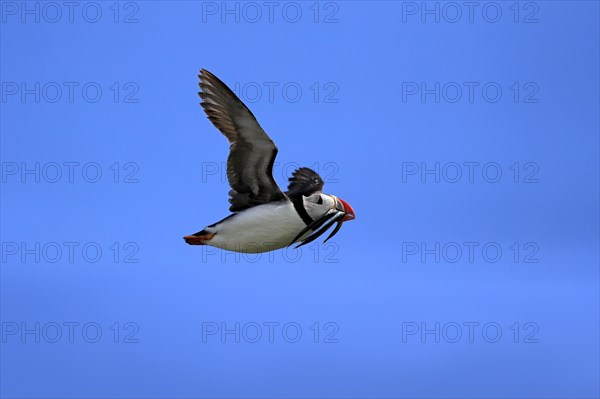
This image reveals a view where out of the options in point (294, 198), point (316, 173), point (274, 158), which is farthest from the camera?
point (316, 173)

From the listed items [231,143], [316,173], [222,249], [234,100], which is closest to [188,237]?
[222,249]

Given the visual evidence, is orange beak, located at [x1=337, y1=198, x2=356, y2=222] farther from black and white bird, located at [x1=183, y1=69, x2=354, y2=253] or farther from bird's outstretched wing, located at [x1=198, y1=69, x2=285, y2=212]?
bird's outstretched wing, located at [x1=198, y1=69, x2=285, y2=212]

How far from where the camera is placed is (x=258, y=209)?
11.7 m

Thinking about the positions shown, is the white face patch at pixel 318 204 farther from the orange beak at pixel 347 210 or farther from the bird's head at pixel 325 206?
the orange beak at pixel 347 210

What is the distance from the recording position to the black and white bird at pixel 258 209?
11258mm

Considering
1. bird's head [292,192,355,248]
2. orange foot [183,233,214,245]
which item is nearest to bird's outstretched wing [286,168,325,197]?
bird's head [292,192,355,248]

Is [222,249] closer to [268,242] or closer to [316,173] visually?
[268,242]

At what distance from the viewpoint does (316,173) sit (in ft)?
47.4

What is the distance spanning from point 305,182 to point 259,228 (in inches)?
112

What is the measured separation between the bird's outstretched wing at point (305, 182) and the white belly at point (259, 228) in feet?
4.29

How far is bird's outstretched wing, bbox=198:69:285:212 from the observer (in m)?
10.8

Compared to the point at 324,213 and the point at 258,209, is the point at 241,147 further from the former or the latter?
the point at 324,213

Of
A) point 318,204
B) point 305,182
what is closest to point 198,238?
point 318,204

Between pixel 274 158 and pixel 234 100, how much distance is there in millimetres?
1240
